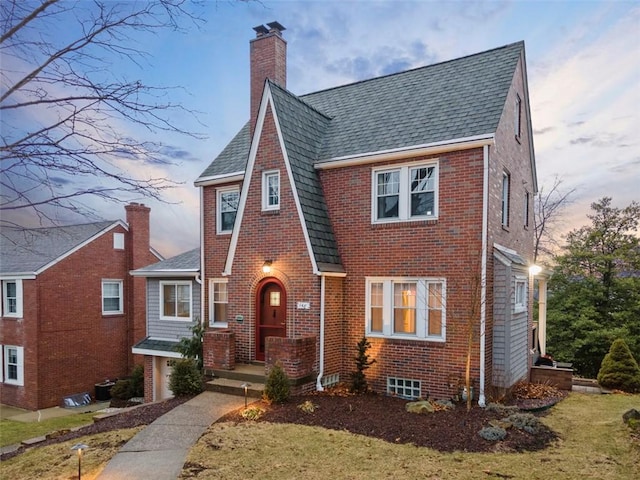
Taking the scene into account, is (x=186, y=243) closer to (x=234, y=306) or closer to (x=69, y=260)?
(x=69, y=260)

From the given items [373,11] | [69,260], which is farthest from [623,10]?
[69,260]

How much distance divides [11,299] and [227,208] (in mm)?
12650

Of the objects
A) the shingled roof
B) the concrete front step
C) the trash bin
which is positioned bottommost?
the trash bin

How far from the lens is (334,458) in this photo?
6773 millimetres

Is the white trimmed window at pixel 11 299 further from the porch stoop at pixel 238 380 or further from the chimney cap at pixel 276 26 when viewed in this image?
the chimney cap at pixel 276 26

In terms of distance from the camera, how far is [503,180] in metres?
11.8

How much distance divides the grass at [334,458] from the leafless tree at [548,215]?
2061 centimetres

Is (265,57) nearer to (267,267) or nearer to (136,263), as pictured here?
(267,267)

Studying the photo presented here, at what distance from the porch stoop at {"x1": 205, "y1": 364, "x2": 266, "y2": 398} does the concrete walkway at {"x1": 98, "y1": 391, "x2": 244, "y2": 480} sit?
0.90ft

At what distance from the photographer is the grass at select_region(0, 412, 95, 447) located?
13.0 m

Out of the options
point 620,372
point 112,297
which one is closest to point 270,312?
point 620,372

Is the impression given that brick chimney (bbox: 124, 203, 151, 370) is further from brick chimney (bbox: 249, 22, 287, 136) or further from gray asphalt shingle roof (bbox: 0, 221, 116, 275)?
brick chimney (bbox: 249, 22, 287, 136)

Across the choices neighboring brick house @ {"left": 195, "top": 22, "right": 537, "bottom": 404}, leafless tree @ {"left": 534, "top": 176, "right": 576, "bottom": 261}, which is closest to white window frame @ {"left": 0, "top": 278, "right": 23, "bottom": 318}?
neighboring brick house @ {"left": 195, "top": 22, "right": 537, "bottom": 404}

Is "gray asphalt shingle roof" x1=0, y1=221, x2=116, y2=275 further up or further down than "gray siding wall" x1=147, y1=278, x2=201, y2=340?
further up
